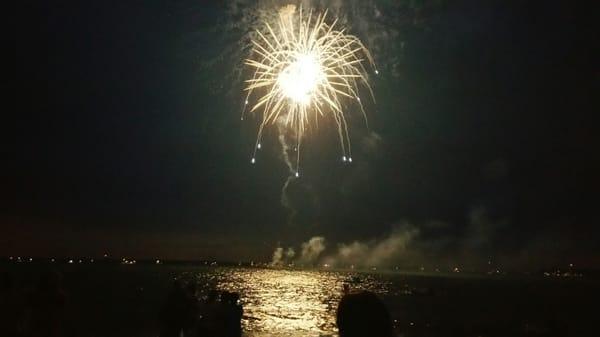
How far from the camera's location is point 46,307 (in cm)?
794

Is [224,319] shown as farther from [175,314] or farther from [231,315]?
[175,314]

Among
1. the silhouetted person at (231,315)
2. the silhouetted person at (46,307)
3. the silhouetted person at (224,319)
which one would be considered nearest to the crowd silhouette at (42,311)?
the silhouetted person at (46,307)

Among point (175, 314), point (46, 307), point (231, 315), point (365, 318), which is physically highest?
point (365, 318)

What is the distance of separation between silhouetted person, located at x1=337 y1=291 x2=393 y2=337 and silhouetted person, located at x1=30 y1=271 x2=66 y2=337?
6.52 meters

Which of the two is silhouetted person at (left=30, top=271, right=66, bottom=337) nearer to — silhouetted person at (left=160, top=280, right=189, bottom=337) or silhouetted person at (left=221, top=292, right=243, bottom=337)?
silhouetted person at (left=221, top=292, right=243, bottom=337)

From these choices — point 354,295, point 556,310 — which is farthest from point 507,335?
point 354,295

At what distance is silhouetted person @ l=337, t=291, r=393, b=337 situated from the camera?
294 cm

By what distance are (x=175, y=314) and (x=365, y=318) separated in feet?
29.0

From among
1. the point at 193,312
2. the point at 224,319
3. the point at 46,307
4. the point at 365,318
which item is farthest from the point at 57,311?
the point at 365,318

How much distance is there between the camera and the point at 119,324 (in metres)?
36.2

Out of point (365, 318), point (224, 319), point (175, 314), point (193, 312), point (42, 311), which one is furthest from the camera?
point (193, 312)

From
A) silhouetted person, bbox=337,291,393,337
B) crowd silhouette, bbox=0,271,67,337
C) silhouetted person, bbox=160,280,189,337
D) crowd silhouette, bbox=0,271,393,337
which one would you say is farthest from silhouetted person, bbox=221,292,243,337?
silhouetted person, bbox=337,291,393,337

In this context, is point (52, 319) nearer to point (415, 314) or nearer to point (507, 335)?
point (507, 335)

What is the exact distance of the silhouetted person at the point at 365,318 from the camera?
9.63ft
